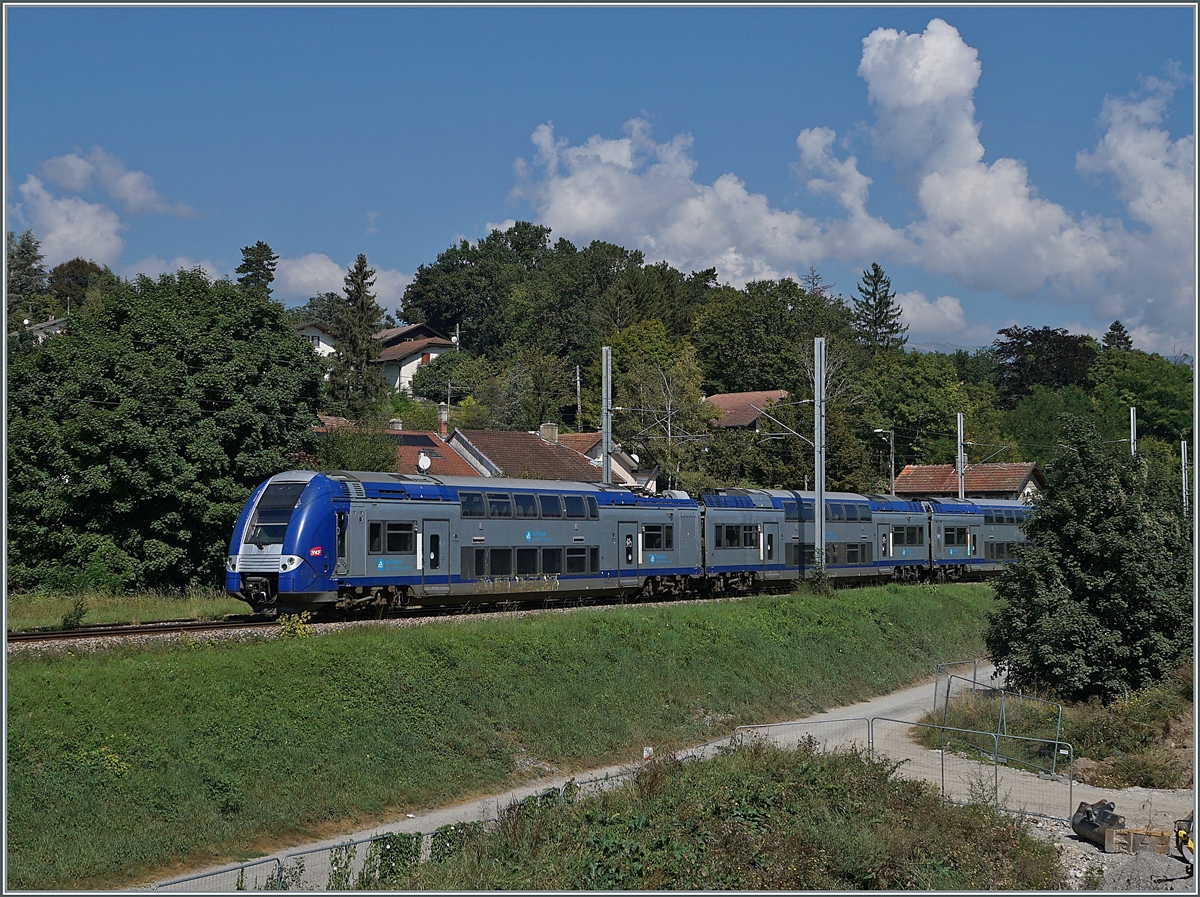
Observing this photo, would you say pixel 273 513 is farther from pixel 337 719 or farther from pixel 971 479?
pixel 971 479

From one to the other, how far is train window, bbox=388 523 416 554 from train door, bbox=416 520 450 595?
0.67 feet

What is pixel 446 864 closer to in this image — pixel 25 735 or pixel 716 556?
pixel 25 735

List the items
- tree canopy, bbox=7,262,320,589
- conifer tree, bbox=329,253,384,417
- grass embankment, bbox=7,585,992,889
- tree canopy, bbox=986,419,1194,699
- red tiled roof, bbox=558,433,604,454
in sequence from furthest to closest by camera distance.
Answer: conifer tree, bbox=329,253,384,417, red tiled roof, bbox=558,433,604,454, tree canopy, bbox=7,262,320,589, tree canopy, bbox=986,419,1194,699, grass embankment, bbox=7,585,992,889

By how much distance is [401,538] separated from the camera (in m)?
29.7

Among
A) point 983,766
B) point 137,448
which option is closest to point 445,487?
point 137,448

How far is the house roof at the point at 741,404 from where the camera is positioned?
319ft

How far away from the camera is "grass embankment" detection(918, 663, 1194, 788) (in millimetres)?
24469

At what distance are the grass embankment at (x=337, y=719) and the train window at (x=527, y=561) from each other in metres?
2.18

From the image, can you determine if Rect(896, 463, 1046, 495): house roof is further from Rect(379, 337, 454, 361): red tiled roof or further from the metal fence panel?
Rect(379, 337, 454, 361): red tiled roof

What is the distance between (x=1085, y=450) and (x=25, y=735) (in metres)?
24.8

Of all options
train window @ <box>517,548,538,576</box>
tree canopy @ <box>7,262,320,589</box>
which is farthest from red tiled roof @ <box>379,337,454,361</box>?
train window @ <box>517,548,538,576</box>

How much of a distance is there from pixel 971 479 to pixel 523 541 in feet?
172

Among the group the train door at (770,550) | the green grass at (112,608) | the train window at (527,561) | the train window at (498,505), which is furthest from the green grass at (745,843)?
the train door at (770,550)

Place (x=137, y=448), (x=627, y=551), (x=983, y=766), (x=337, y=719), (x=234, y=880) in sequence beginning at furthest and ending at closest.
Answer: (x=137, y=448) → (x=627, y=551) → (x=983, y=766) → (x=337, y=719) → (x=234, y=880)
